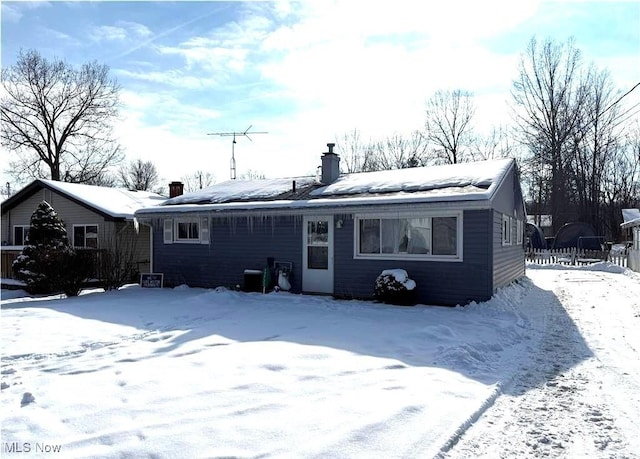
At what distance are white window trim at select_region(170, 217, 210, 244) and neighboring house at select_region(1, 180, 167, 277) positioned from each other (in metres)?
3.26

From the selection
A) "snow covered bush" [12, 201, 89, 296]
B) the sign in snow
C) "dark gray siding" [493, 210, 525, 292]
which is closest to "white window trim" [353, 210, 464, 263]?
"dark gray siding" [493, 210, 525, 292]

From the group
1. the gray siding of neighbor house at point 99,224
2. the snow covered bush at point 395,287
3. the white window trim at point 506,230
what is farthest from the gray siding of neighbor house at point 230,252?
the white window trim at point 506,230

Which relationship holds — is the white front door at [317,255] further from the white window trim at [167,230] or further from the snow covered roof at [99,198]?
the snow covered roof at [99,198]

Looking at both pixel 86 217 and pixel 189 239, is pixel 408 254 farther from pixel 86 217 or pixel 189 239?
pixel 86 217

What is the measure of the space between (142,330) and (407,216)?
6038mm

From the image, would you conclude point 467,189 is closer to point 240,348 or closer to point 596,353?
point 596,353

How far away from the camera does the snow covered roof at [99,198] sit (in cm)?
1752

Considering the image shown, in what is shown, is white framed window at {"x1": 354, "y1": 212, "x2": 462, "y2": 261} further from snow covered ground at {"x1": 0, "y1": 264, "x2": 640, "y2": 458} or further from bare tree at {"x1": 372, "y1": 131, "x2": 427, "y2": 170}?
bare tree at {"x1": 372, "y1": 131, "x2": 427, "y2": 170}

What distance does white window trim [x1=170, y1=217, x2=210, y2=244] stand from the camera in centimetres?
1373

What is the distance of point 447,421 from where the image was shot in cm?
404

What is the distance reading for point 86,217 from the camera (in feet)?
60.8

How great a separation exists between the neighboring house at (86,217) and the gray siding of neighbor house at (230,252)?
3.47m

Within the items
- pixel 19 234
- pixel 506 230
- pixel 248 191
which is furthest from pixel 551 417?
pixel 19 234

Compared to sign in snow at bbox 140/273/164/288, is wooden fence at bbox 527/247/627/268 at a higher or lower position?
higher
